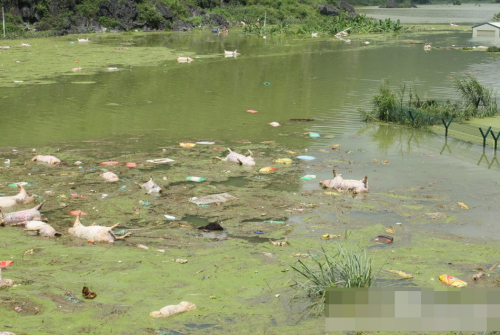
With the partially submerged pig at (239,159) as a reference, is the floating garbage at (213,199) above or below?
below

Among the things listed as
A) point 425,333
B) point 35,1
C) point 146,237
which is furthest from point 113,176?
point 35,1

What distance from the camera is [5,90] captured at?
1204cm

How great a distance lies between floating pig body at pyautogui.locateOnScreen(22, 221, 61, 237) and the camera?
484 cm

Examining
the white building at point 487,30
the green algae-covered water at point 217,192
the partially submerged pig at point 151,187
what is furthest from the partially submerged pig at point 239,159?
the white building at point 487,30

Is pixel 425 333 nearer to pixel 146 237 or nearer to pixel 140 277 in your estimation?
pixel 140 277

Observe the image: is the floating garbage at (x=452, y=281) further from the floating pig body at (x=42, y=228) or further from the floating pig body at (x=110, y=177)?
the floating pig body at (x=110, y=177)

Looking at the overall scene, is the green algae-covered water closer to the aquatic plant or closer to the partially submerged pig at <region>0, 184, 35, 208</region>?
the partially submerged pig at <region>0, 184, 35, 208</region>

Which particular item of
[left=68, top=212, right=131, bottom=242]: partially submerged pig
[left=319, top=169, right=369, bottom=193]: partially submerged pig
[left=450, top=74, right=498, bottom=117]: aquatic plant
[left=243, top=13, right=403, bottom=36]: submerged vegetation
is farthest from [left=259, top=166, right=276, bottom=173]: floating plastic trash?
[left=243, top=13, right=403, bottom=36]: submerged vegetation

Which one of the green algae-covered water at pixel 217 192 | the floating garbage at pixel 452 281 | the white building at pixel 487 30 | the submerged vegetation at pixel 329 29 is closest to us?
the green algae-covered water at pixel 217 192

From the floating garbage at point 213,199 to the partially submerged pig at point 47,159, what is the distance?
217 centimetres

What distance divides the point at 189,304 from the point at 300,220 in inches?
81.6

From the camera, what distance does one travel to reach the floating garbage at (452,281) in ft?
12.9

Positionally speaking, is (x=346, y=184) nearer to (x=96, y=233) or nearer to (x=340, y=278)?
(x=340, y=278)

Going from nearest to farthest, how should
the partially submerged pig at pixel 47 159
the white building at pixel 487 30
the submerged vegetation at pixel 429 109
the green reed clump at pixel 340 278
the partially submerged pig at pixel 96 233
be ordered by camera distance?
the green reed clump at pixel 340 278 < the partially submerged pig at pixel 96 233 < the partially submerged pig at pixel 47 159 < the submerged vegetation at pixel 429 109 < the white building at pixel 487 30
